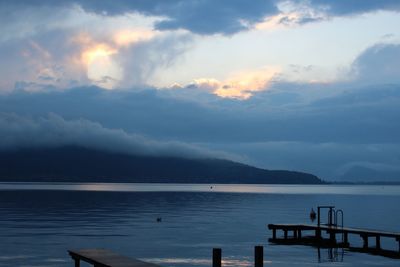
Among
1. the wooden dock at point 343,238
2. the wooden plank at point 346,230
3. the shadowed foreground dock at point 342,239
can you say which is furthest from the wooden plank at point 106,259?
the wooden plank at point 346,230

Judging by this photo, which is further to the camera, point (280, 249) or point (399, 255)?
point (280, 249)

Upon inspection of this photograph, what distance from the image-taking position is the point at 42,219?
77750 millimetres

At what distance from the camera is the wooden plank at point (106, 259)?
3009 cm

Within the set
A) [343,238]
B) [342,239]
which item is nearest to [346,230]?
[342,239]

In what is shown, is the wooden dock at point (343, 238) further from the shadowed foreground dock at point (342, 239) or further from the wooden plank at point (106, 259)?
the wooden plank at point (106, 259)

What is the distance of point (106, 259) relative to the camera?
31766mm

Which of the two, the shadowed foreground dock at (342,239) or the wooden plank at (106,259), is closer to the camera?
the wooden plank at (106,259)

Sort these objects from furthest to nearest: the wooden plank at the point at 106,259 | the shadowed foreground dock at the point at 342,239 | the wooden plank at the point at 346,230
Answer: the wooden plank at the point at 346,230 < the shadowed foreground dock at the point at 342,239 < the wooden plank at the point at 106,259

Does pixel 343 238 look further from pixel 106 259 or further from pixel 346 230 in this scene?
pixel 106 259

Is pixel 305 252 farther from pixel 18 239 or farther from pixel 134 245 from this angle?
pixel 18 239

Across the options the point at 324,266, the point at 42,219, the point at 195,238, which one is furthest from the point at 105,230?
the point at 324,266

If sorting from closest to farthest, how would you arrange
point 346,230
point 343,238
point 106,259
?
point 106,259
point 346,230
point 343,238

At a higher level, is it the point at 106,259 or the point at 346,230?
the point at 346,230

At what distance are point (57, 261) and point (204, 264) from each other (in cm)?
945
